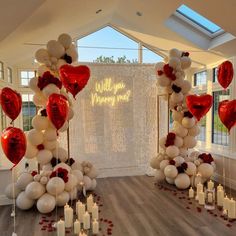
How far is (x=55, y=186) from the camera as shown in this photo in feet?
11.9

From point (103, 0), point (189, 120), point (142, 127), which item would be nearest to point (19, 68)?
point (103, 0)

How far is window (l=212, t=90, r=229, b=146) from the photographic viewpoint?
216 inches

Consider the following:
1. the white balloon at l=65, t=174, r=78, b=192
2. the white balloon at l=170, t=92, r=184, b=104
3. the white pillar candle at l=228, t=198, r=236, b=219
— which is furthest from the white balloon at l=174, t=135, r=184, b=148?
the white balloon at l=65, t=174, r=78, b=192

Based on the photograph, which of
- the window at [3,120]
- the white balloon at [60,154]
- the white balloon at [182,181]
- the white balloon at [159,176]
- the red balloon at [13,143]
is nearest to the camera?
the red balloon at [13,143]

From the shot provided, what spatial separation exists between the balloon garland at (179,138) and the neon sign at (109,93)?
1087 millimetres

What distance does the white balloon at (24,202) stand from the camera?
12.2 feet

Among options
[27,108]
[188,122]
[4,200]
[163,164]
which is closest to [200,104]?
[188,122]

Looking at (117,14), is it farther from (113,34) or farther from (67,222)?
(67,222)

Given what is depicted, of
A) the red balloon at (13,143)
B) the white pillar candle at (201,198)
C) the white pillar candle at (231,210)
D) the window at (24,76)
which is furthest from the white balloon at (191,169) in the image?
the window at (24,76)

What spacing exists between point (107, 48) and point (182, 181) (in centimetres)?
346

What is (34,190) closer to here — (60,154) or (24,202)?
(24,202)

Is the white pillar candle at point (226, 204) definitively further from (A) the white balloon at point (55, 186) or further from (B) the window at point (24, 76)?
(B) the window at point (24, 76)

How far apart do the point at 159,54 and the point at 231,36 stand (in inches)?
88.5

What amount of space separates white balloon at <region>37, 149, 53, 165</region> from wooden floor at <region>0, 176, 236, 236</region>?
75 centimetres
